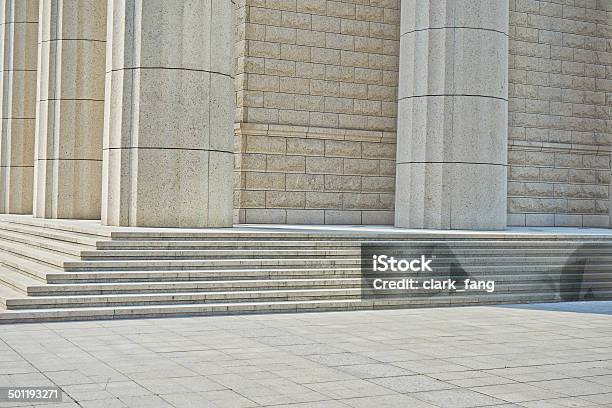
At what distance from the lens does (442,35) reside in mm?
17172

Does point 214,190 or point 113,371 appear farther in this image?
point 214,190

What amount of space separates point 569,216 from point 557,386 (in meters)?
15.8

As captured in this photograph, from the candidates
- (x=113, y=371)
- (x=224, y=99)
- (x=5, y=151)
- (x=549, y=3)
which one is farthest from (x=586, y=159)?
(x=113, y=371)

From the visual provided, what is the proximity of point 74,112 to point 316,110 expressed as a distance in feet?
18.0

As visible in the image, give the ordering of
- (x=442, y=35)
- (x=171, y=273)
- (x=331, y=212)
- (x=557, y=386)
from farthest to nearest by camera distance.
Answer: (x=331, y=212), (x=442, y=35), (x=171, y=273), (x=557, y=386)

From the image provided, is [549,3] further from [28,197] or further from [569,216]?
[28,197]

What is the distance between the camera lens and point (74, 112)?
1908 cm

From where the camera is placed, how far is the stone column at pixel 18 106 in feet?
74.9

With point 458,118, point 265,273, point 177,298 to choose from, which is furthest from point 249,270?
point 458,118

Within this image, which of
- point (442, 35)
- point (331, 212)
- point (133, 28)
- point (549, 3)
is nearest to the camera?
point (133, 28)

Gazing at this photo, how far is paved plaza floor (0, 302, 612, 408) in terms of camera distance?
707 cm

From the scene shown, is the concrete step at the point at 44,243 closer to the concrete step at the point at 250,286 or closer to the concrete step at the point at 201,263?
the concrete step at the point at 201,263

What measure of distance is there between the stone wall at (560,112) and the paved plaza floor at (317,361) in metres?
10.7

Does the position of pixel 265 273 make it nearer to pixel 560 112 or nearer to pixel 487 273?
pixel 487 273
